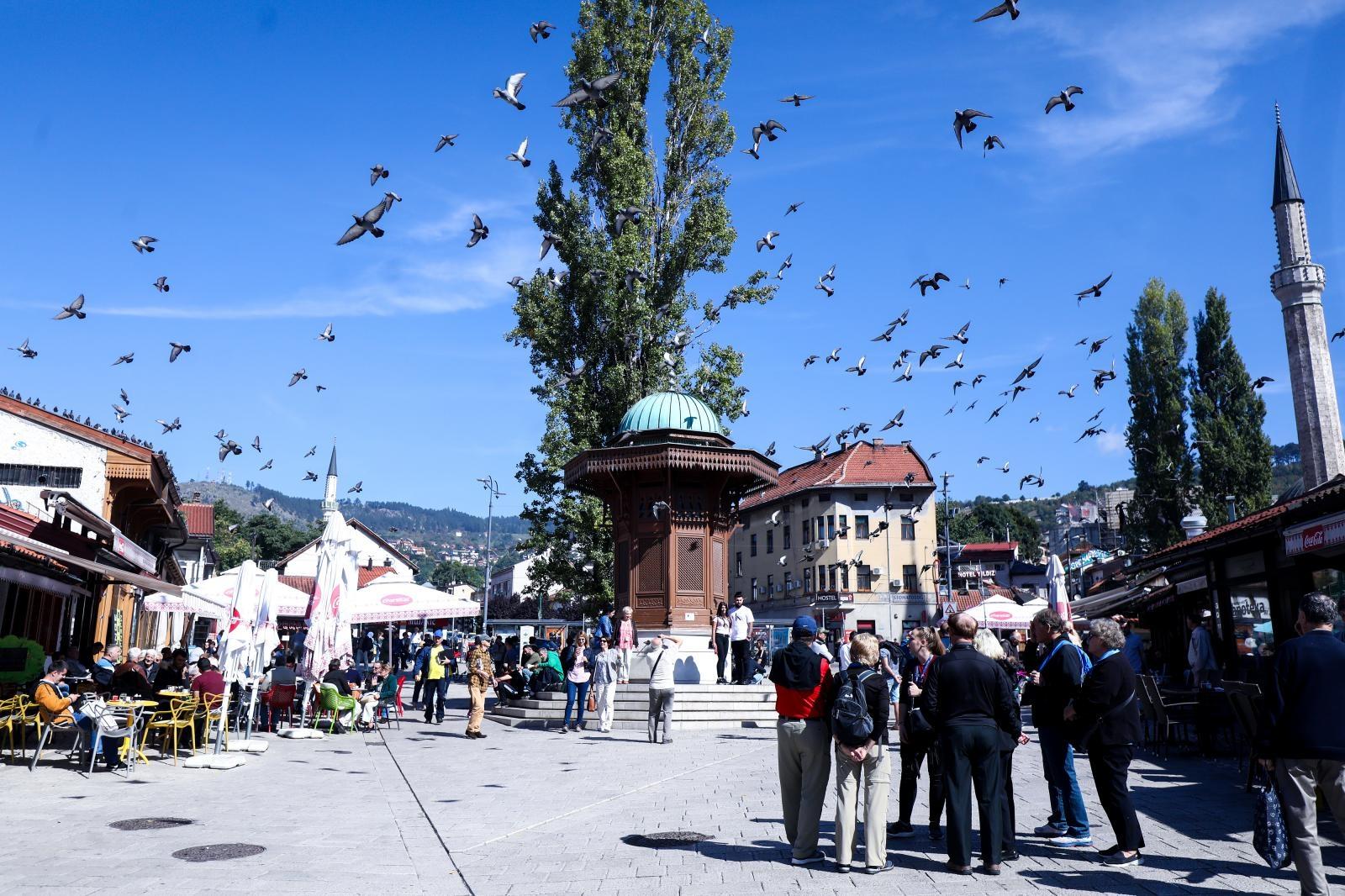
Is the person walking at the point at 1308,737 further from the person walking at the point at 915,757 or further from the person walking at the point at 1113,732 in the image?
the person walking at the point at 915,757

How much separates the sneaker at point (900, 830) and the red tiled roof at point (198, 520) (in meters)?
51.4

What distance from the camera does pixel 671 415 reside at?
78.5 feet

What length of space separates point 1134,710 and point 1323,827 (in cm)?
216

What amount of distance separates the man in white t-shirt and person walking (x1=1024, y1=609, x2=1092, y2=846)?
495 inches

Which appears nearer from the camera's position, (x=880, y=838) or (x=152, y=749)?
(x=880, y=838)

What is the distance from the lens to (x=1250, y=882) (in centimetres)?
634

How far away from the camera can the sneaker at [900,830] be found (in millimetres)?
8242

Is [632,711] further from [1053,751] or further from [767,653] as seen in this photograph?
[1053,751]

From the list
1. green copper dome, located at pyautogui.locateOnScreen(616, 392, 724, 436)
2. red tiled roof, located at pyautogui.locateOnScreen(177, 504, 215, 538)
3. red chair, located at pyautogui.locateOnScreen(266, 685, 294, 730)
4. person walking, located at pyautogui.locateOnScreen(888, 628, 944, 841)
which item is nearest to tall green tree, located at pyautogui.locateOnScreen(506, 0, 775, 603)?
green copper dome, located at pyautogui.locateOnScreen(616, 392, 724, 436)

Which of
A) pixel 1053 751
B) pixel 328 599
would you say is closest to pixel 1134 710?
pixel 1053 751

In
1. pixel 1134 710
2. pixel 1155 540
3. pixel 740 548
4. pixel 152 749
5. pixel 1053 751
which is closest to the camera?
pixel 1134 710

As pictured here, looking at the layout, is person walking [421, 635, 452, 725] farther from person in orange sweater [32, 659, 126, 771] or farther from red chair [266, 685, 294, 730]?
person in orange sweater [32, 659, 126, 771]

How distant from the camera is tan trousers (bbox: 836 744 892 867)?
685 centimetres

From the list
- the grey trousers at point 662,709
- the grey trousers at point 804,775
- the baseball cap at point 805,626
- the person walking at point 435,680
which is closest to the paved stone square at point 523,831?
the grey trousers at point 804,775
